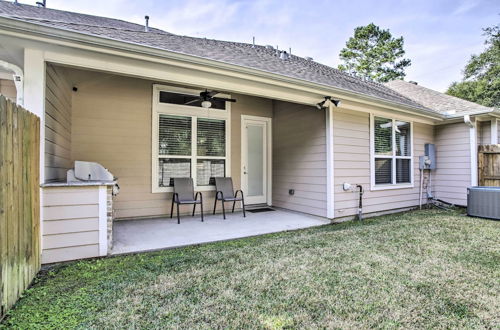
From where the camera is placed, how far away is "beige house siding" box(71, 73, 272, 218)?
454cm

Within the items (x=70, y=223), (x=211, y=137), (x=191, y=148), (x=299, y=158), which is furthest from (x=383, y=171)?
(x=70, y=223)

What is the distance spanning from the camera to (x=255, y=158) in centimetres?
627

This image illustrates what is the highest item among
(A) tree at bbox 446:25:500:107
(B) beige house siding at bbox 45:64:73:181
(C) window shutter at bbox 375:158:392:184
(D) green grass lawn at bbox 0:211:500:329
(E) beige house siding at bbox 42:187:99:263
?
(A) tree at bbox 446:25:500:107

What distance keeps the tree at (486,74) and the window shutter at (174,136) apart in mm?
21182

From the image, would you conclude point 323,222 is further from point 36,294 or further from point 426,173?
point 36,294

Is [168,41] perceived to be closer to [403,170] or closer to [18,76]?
[18,76]

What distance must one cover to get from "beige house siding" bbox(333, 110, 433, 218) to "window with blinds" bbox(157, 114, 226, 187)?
2392 millimetres

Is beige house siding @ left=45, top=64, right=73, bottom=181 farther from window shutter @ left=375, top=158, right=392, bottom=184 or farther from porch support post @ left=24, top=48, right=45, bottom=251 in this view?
window shutter @ left=375, top=158, right=392, bottom=184

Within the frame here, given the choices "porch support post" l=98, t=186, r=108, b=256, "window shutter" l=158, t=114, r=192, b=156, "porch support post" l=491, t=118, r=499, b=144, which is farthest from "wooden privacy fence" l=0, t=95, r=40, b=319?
"porch support post" l=491, t=118, r=499, b=144

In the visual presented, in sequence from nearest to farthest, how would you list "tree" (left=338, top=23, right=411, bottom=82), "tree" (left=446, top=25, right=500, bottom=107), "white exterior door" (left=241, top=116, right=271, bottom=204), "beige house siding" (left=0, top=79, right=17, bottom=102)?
"beige house siding" (left=0, top=79, right=17, bottom=102), "white exterior door" (left=241, top=116, right=271, bottom=204), "tree" (left=446, top=25, right=500, bottom=107), "tree" (left=338, top=23, right=411, bottom=82)

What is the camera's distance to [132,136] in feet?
16.1

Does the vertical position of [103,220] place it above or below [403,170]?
below

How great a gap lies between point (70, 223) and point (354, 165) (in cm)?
474

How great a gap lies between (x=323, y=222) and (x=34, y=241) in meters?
4.19
